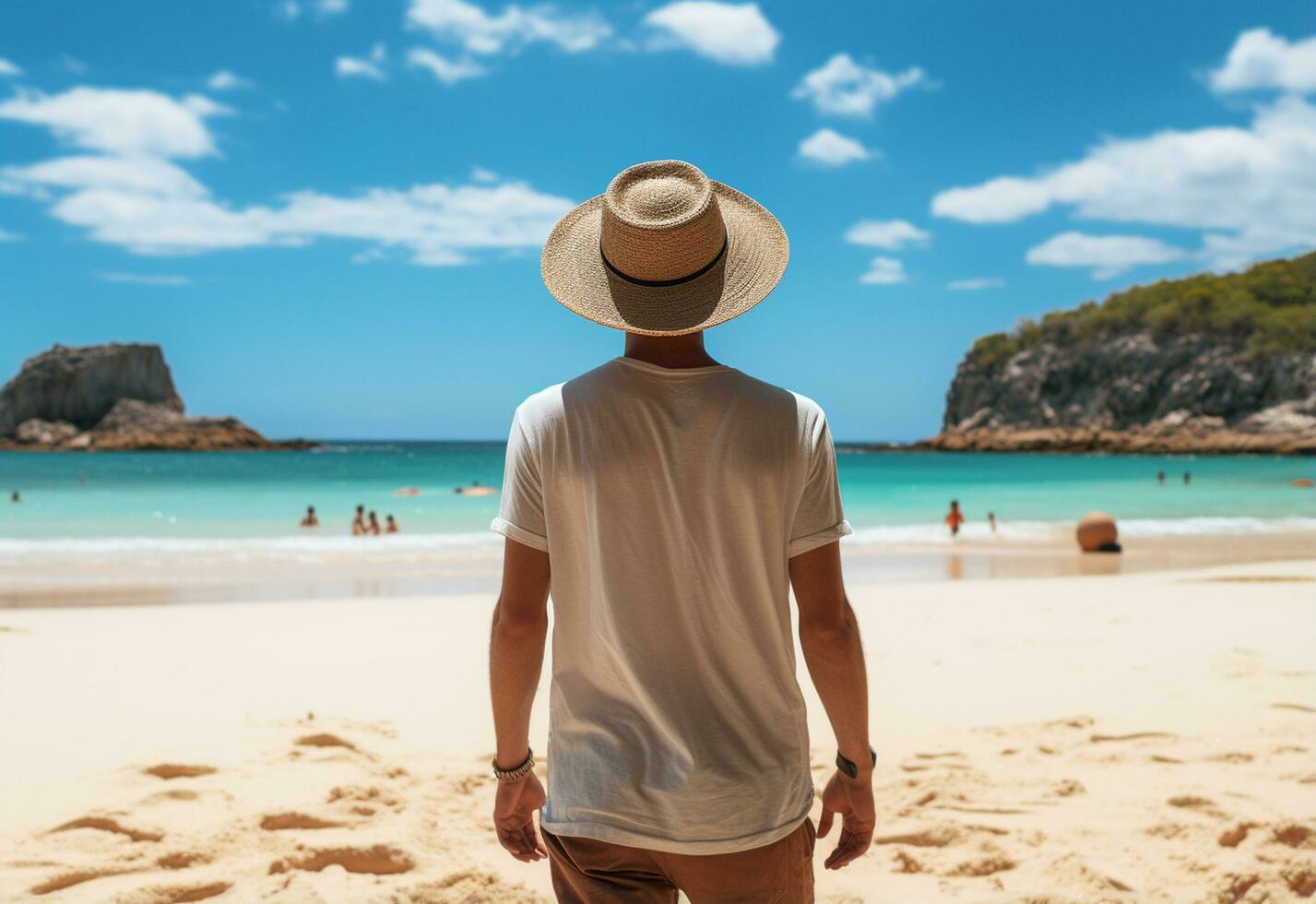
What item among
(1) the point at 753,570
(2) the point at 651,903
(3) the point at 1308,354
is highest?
(3) the point at 1308,354

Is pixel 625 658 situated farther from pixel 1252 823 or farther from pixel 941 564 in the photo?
pixel 941 564

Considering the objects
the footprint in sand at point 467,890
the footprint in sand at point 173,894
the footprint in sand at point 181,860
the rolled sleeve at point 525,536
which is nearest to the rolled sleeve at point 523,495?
the rolled sleeve at point 525,536

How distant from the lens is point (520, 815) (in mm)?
1991

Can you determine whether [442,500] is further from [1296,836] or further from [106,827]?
[1296,836]

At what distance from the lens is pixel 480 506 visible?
34656 mm

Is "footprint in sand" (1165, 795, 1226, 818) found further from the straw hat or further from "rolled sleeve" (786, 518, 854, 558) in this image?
the straw hat

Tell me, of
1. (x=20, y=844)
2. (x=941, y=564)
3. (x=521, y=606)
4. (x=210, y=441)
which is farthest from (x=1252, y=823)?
(x=210, y=441)

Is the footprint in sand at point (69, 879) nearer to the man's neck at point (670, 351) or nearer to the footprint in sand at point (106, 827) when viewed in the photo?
the footprint in sand at point (106, 827)

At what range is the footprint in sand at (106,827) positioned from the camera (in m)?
3.71

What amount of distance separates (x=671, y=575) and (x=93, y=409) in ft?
388

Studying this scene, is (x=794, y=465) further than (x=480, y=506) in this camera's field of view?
No

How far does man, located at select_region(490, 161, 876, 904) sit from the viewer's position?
5.56 feet

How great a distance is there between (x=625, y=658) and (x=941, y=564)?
15041 mm

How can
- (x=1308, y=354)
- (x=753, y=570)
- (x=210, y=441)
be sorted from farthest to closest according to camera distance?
(x=210, y=441) < (x=1308, y=354) < (x=753, y=570)
